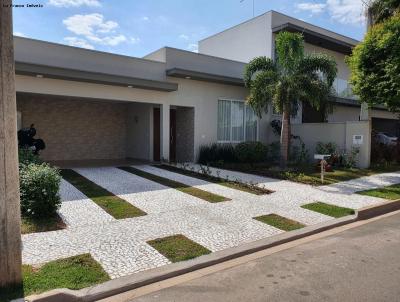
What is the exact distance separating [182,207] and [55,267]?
3.66 meters

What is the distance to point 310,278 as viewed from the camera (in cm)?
437

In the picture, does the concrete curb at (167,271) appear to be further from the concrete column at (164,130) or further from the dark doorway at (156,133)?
the dark doorway at (156,133)

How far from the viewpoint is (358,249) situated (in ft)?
18.0

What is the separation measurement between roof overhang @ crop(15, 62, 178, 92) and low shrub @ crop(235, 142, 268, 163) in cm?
376

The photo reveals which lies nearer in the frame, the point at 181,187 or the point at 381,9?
the point at 181,187

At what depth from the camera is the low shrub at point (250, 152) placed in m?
14.6

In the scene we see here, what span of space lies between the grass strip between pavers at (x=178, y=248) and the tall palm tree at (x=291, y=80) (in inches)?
324

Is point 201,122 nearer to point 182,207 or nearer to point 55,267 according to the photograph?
point 182,207

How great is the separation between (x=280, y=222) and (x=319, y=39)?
53.2 feet

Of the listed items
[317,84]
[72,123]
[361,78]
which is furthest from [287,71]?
[72,123]

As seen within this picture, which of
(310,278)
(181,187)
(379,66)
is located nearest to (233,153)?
(181,187)

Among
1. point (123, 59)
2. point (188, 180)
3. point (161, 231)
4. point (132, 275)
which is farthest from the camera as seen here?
point (123, 59)

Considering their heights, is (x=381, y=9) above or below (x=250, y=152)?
above

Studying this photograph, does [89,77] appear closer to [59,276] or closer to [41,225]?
[41,225]
